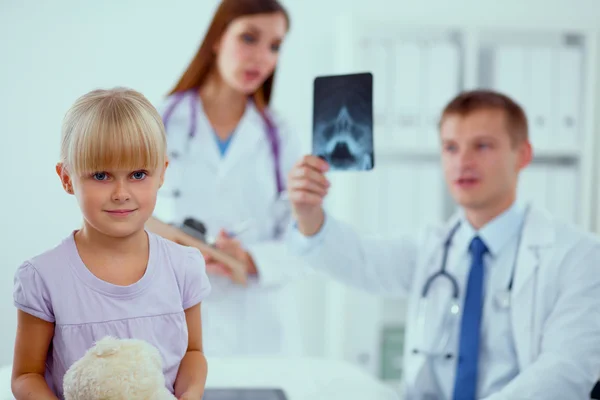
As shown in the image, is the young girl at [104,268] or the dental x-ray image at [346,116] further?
the dental x-ray image at [346,116]

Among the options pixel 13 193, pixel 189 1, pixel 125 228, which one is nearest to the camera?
pixel 125 228

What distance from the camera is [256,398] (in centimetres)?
87

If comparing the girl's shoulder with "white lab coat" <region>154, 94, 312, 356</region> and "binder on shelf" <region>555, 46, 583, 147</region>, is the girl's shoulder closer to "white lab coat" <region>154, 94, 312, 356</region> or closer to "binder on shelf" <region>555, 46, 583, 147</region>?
"white lab coat" <region>154, 94, 312, 356</region>

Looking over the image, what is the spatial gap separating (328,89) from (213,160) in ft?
2.02

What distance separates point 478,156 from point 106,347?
1.00 metres

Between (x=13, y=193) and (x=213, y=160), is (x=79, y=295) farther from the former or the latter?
(x=213, y=160)

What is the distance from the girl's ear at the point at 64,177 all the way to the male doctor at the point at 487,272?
1.76 feet

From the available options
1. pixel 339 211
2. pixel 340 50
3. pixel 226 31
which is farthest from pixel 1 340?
pixel 340 50

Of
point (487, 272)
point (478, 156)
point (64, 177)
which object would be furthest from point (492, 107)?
point (64, 177)

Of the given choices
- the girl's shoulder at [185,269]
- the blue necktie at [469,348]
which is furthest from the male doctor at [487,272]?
the girl's shoulder at [185,269]

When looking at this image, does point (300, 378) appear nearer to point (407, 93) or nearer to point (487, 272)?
point (487, 272)

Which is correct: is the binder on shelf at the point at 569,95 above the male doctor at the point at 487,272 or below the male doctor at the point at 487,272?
above

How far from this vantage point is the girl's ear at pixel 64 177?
47 cm

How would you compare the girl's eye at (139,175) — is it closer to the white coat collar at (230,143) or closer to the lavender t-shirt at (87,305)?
the lavender t-shirt at (87,305)
